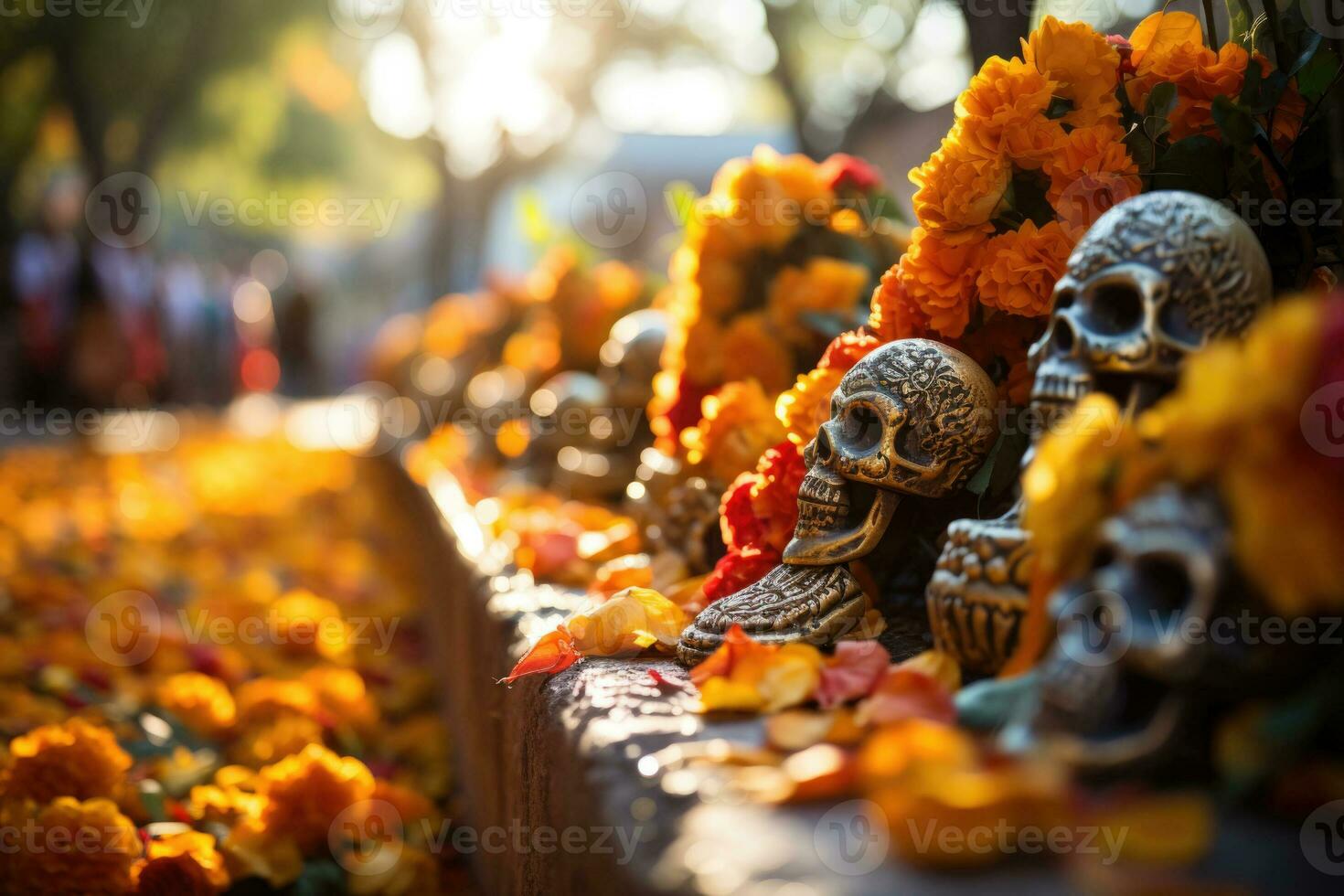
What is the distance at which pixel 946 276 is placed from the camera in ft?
6.91

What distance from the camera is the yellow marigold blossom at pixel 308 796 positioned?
255cm

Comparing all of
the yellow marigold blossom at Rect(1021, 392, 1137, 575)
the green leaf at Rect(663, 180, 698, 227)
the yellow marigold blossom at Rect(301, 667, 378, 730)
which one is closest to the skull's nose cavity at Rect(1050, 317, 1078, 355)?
the yellow marigold blossom at Rect(1021, 392, 1137, 575)

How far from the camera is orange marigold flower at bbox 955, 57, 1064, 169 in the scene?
200 cm

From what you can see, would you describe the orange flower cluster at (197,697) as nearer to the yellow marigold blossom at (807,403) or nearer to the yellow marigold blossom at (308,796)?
the yellow marigold blossom at (308,796)

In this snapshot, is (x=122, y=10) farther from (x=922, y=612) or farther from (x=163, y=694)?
(x=922, y=612)

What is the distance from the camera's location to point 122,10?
47.5 feet

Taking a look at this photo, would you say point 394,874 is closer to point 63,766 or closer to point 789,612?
point 63,766

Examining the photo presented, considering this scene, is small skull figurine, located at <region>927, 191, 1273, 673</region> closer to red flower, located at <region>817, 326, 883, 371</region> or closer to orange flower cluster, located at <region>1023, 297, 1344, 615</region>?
orange flower cluster, located at <region>1023, 297, 1344, 615</region>

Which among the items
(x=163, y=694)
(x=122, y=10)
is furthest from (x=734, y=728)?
(x=122, y=10)

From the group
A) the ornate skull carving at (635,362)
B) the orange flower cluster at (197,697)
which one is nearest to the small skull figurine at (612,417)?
the ornate skull carving at (635,362)

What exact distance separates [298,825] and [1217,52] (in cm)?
236

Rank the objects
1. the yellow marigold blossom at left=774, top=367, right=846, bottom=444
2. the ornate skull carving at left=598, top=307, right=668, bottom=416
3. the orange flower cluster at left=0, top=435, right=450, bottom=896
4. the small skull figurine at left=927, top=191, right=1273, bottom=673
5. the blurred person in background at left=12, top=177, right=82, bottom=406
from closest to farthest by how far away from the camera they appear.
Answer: the small skull figurine at left=927, top=191, right=1273, bottom=673
the yellow marigold blossom at left=774, top=367, right=846, bottom=444
the orange flower cluster at left=0, top=435, right=450, bottom=896
the ornate skull carving at left=598, top=307, right=668, bottom=416
the blurred person in background at left=12, top=177, right=82, bottom=406

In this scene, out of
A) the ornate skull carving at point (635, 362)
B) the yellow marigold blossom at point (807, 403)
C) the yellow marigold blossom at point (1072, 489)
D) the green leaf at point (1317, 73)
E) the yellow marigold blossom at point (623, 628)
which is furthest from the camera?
the ornate skull carving at point (635, 362)

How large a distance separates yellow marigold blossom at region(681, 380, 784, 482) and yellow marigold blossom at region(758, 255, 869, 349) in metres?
0.37
